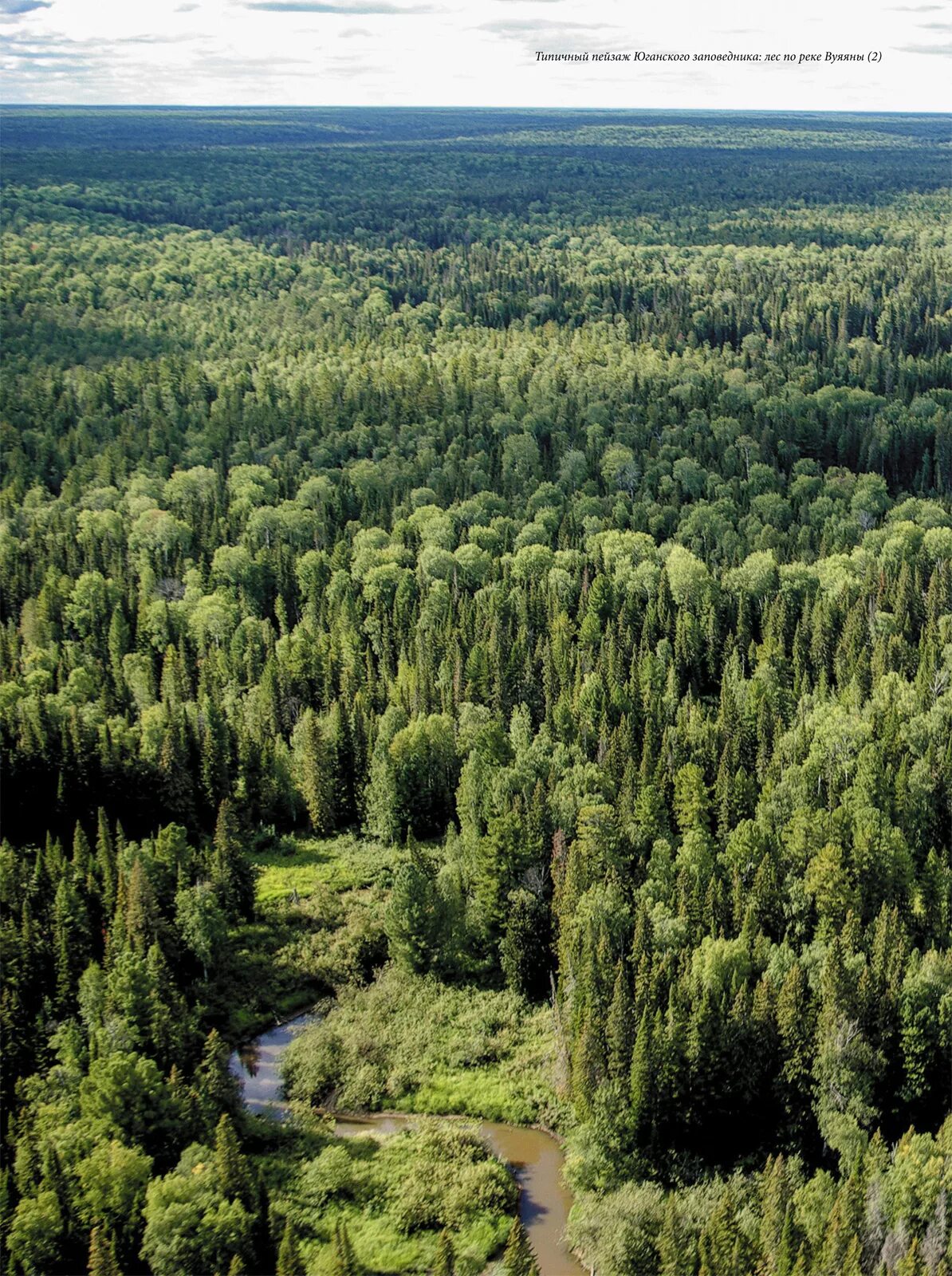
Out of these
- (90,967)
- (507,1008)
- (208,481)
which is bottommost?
(507,1008)

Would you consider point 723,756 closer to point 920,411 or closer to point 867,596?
point 867,596

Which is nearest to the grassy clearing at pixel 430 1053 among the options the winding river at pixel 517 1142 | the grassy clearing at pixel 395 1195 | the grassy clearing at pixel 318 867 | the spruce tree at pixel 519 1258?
the winding river at pixel 517 1142

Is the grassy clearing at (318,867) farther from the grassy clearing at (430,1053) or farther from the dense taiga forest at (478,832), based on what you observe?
the grassy clearing at (430,1053)

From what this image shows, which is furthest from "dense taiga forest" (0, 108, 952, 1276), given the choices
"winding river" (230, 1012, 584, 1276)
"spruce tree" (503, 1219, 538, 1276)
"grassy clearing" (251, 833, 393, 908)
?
"winding river" (230, 1012, 584, 1276)

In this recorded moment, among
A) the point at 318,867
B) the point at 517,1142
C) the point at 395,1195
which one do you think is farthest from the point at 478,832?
the point at 395,1195

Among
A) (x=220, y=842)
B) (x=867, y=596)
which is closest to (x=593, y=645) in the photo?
(x=867, y=596)

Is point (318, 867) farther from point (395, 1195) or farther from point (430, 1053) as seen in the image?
point (395, 1195)

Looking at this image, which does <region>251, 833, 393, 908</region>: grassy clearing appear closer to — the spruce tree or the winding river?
the winding river
